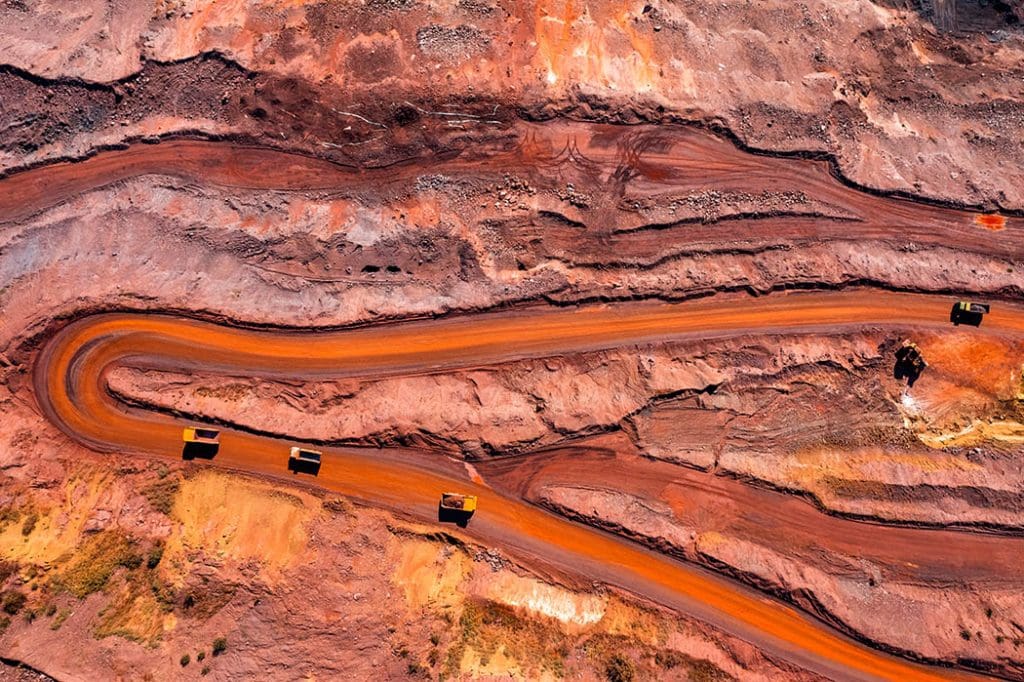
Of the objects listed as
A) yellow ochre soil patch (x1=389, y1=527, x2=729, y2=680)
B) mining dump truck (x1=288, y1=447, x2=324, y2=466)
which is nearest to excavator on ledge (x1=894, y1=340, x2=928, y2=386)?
yellow ochre soil patch (x1=389, y1=527, x2=729, y2=680)

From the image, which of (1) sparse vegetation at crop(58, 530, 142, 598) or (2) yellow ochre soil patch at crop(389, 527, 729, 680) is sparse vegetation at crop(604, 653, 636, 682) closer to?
(2) yellow ochre soil patch at crop(389, 527, 729, 680)

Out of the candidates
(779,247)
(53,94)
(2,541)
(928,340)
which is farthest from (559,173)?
(2,541)

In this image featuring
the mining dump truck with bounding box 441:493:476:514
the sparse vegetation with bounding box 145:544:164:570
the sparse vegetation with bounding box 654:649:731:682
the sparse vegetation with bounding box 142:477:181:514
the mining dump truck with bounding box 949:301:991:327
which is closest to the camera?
the sparse vegetation with bounding box 145:544:164:570

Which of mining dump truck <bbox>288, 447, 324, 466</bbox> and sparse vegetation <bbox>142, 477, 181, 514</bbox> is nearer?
sparse vegetation <bbox>142, 477, 181, 514</bbox>

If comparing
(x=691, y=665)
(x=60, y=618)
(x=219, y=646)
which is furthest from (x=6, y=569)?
(x=691, y=665)

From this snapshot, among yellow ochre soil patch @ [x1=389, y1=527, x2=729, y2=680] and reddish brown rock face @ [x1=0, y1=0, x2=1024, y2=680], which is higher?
reddish brown rock face @ [x1=0, y1=0, x2=1024, y2=680]

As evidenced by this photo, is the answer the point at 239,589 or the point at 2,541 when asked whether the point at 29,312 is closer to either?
the point at 2,541
